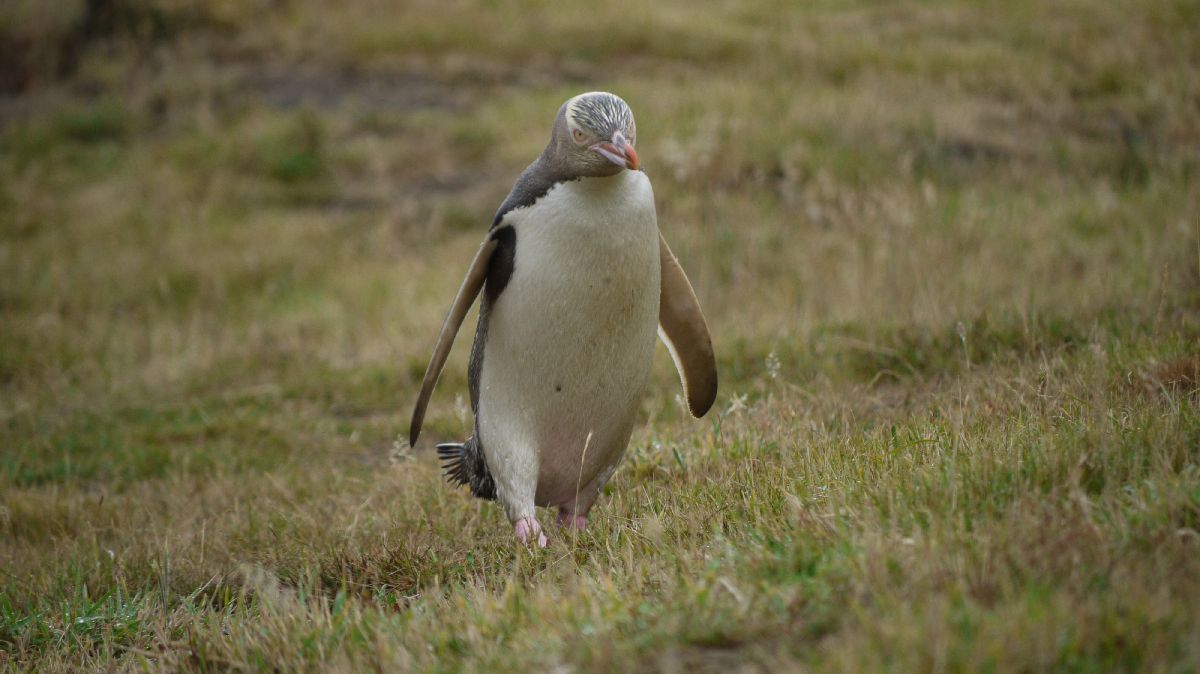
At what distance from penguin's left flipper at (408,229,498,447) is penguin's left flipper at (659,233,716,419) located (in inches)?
31.6

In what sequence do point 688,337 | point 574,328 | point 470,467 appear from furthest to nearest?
point 688,337
point 470,467
point 574,328

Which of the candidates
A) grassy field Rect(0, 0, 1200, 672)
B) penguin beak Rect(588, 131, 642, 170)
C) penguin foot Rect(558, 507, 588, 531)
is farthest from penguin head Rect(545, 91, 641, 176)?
penguin foot Rect(558, 507, 588, 531)

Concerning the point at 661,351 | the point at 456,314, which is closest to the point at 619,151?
the point at 456,314

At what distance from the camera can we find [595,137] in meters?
3.74

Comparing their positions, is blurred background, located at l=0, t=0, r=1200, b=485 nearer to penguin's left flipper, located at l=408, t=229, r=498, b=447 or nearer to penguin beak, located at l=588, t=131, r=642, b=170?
penguin's left flipper, located at l=408, t=229, r=498, b=447

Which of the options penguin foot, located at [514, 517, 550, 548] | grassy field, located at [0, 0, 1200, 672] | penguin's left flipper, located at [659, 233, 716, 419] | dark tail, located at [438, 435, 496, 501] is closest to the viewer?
grassy field, located at [0, 0, 1200, 672]

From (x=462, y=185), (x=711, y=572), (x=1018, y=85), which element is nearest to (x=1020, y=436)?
(x=711, y=572)

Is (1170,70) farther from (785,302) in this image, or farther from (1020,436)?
(1020,436)

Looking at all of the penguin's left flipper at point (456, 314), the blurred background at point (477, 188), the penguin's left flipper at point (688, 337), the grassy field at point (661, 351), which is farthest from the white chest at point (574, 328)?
the blurred background at point (477, 188)

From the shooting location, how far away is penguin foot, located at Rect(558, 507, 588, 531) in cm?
414

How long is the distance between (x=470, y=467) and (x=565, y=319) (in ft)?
3.08

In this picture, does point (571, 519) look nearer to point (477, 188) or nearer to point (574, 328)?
point (574, 328)

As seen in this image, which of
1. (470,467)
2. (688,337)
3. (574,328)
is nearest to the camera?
(574,328)

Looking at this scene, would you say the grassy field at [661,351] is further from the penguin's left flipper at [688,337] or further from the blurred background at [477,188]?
the penguin's left flipper at [688,337]
